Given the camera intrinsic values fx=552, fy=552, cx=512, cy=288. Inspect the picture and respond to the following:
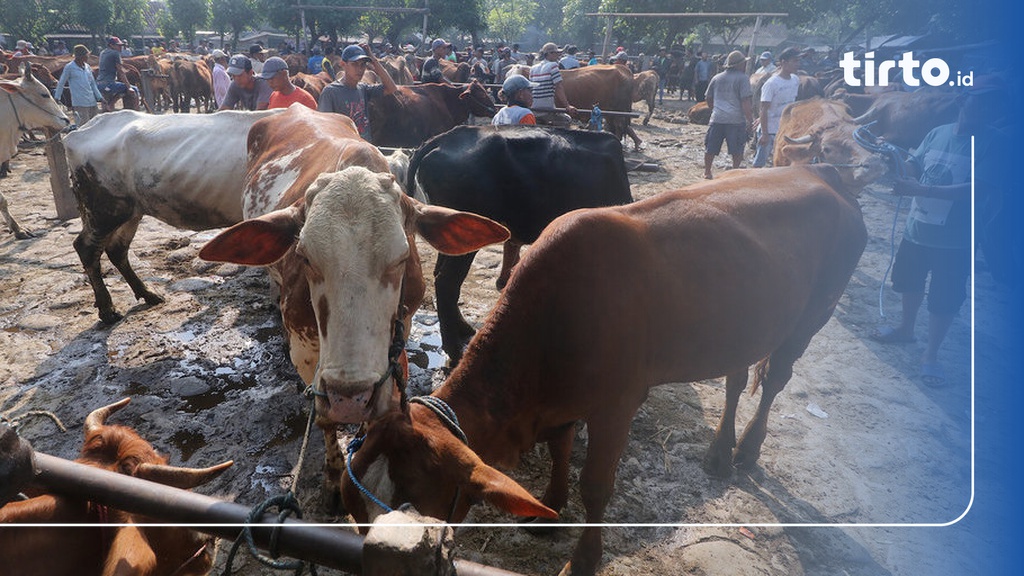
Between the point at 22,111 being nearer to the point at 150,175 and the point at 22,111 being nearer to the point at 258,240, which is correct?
the point at 150,175

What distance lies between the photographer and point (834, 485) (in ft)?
11.8

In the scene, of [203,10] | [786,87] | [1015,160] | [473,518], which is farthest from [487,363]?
[203,10]

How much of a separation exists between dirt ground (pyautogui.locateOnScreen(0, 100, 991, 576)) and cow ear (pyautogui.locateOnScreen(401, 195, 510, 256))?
1.16 meters

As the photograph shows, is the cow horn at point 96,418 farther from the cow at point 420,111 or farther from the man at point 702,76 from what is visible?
the man at point 702,76

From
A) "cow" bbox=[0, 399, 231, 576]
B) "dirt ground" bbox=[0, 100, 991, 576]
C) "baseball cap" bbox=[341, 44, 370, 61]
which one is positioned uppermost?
"baseball cap" bbox=[341, 44, 370, 61]

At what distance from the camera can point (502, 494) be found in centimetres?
165

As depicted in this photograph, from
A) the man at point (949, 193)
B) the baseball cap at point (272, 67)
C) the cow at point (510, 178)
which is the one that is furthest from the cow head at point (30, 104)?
the man at point (949, 193)

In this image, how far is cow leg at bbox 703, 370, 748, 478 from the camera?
12.3 ft

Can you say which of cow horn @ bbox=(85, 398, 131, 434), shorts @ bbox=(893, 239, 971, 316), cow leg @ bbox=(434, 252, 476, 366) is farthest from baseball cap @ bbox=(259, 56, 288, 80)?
shorts @ bbox=(893, 239, 971, 316)

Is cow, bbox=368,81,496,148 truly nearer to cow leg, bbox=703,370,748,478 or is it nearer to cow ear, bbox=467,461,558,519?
cow leg, bbox=703,370,748,478

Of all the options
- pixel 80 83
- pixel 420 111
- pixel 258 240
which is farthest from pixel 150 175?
pixel 80 83

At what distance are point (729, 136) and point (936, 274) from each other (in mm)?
6492

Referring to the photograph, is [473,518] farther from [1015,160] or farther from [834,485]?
[1015,160]

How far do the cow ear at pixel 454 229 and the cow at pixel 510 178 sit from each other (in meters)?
1.85
